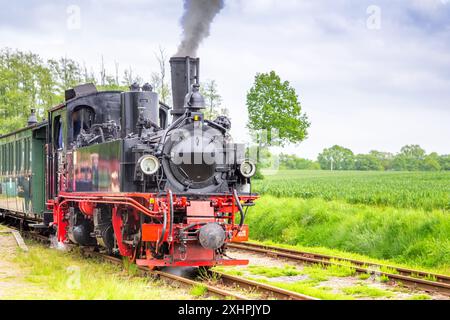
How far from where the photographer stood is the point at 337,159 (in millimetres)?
75625

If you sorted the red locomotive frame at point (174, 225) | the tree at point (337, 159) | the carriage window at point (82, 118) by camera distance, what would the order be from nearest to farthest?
the red locomotive frame at point (174, 225) < the carriage window at point (82, 118) < the tree at point (337, 159)

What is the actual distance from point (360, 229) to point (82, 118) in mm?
6800

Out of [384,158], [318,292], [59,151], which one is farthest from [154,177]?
[384,158]

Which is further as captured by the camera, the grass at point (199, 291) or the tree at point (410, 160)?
the tree at point (410, 160)

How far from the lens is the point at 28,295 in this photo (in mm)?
8836

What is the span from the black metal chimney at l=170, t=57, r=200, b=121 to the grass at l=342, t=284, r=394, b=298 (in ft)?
13.5

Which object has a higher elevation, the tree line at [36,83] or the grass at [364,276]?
the tree line at [36,83]

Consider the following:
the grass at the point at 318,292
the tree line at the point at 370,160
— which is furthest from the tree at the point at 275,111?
the tree line at the point at 370,160

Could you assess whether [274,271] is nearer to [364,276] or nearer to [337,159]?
[364,276]

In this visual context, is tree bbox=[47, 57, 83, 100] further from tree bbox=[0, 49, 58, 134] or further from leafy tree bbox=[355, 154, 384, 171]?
leafy tree bbox=[355, 154, 384, 171]

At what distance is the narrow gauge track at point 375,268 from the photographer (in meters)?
9.91

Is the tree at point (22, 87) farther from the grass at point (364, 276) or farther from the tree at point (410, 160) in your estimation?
the tree at point (410, 160)

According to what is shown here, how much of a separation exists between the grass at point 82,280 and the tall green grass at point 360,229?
5.64 meters

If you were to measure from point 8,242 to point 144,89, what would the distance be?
6480mm
